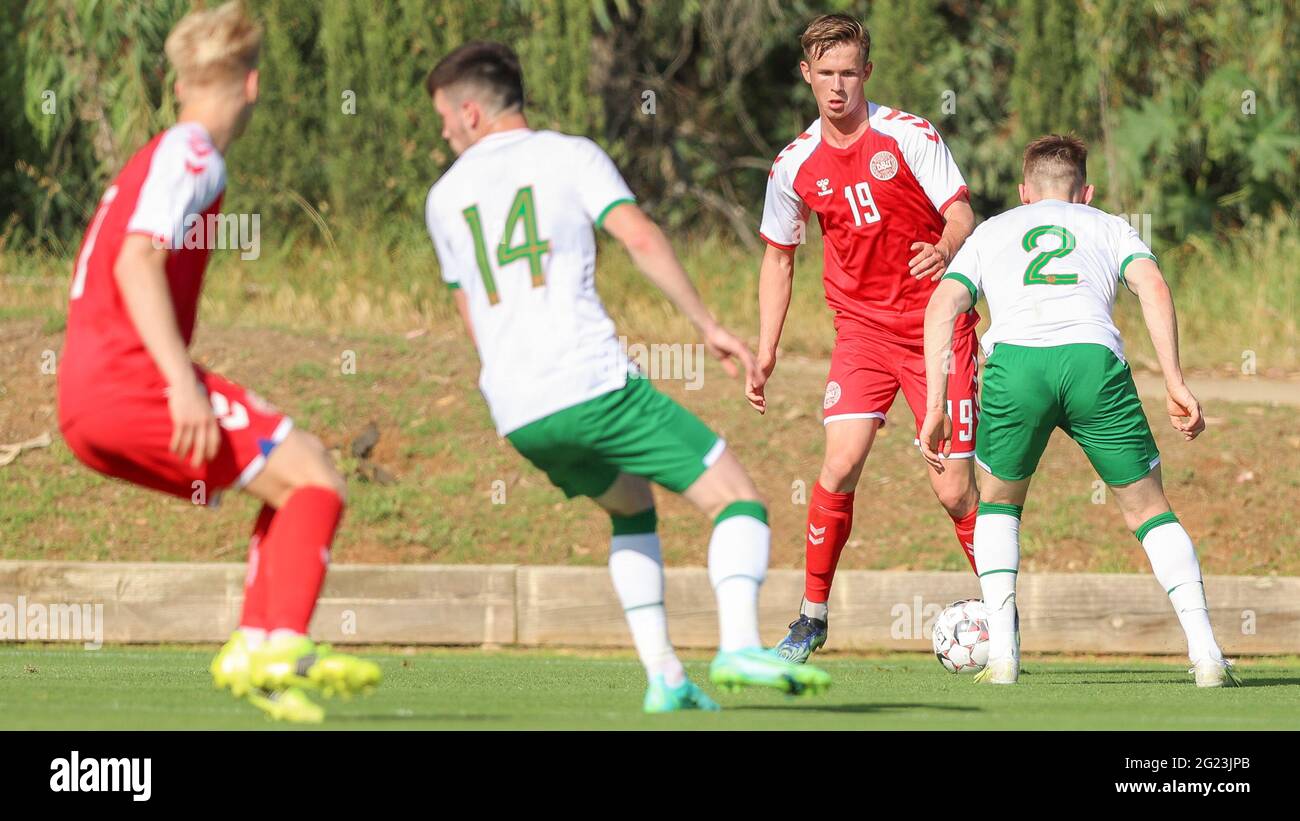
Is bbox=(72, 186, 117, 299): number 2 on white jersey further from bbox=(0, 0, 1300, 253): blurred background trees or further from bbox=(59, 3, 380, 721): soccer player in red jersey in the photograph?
bbox=(0, 0, 1300, 253): blurred background trees

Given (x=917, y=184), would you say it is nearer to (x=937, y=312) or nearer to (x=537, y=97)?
(x=937, y=312)

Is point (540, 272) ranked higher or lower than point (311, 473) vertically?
higher

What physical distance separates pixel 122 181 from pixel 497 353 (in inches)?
44.1

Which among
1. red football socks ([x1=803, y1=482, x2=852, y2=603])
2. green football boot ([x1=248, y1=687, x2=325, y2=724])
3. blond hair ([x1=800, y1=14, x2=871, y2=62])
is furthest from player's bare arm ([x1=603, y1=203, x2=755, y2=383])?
red football socks ([x1=803, y1=482, x2=852, y2=603])

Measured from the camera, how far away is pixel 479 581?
10.6 m

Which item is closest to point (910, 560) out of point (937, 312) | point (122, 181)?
point (937, 312)

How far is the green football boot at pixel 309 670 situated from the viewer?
476cm

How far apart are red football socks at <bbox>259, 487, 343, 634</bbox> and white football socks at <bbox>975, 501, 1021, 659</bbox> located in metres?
3.20

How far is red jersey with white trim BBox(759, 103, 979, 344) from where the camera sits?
8.18 meters

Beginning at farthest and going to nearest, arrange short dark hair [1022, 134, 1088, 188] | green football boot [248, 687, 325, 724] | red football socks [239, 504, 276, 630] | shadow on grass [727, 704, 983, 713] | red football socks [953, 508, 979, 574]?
red football socks [953, 508, 979, 574] → short dark hair [1022, 134, 1088, 188] → shadow on grass [727, 704, 983, 713] → red football socks [239, 504, 276, 630] → green football boot [248, 687, 325, 724]

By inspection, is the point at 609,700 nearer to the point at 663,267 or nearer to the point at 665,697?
the point at 665,697

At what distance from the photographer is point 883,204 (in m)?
8.26

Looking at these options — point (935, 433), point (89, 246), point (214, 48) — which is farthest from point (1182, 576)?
point (89, 246)

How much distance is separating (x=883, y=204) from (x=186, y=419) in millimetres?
4189
